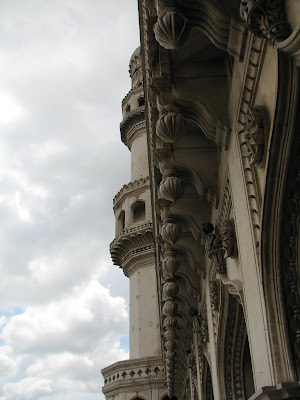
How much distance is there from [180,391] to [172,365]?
5448 millimetres

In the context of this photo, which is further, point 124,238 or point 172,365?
point 124,238

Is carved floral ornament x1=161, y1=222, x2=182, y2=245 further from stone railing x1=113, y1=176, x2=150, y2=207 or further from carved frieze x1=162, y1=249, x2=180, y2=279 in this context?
stone railing x1=113, y1=176, x2=150, y2=207

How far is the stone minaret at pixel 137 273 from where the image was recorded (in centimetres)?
1959

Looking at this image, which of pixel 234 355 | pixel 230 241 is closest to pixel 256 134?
pixel 230 241

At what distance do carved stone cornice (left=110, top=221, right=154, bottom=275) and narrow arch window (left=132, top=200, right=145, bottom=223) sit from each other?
150 cm

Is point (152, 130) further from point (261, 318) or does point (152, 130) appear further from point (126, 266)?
point (126, 266)

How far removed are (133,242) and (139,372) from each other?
5.94 m

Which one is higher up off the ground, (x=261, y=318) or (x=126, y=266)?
(x=126, y=266)

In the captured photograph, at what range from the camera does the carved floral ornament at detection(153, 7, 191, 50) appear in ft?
13.3

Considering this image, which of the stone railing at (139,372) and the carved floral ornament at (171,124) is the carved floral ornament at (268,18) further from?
the stone railing at (139,372)

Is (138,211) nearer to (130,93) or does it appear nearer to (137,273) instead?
(137,273)

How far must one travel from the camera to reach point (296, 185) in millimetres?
3646

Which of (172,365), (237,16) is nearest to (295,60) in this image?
(237,16)

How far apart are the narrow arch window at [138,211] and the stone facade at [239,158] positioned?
16.0 m
